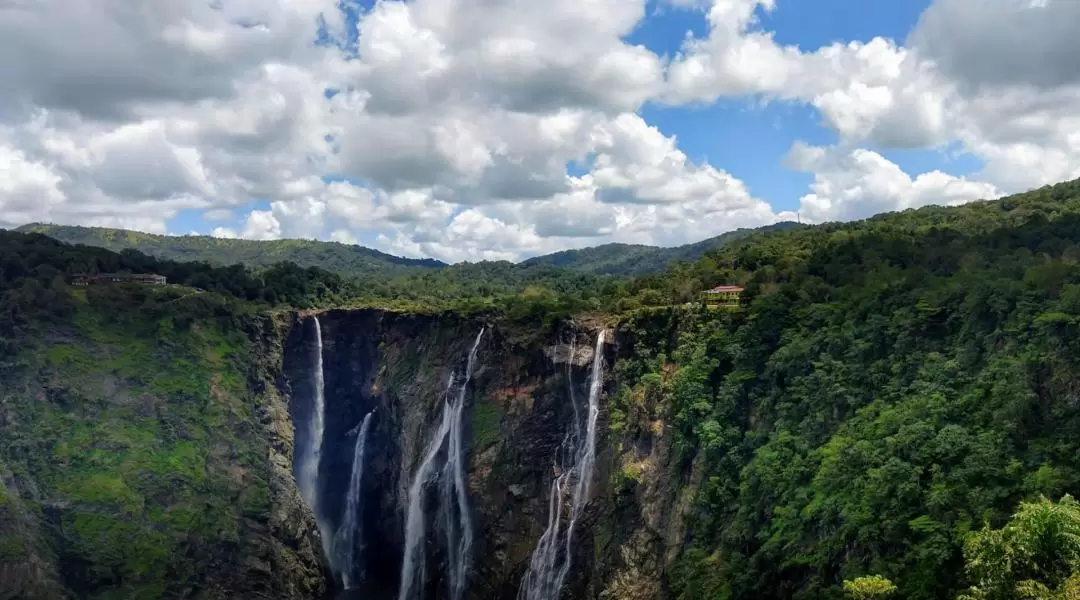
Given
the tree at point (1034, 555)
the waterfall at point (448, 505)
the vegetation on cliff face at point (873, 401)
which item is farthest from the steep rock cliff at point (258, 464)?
the tree at point (1034, 555)

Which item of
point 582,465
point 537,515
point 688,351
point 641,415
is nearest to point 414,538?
point 537,515

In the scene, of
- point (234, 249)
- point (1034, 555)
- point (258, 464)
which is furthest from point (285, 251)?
point (1034, 555)

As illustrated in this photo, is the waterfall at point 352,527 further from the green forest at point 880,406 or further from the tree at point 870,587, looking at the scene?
the tree at point 870,587

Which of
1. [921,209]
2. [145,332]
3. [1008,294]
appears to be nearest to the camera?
[1008,294]

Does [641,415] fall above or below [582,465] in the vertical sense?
above

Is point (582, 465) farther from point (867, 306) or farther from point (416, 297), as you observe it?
point (416, 297)

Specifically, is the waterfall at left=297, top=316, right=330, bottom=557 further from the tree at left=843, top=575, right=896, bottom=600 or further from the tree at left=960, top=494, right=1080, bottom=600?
the tree at left=960, top=494, right=1080, bottom=600

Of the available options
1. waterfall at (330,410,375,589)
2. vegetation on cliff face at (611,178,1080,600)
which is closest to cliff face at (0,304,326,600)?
waterfall at (330,410,375,589)
